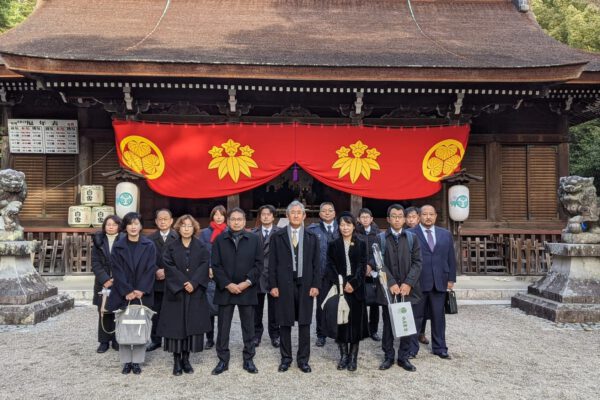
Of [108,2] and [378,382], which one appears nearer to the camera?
[378,382]

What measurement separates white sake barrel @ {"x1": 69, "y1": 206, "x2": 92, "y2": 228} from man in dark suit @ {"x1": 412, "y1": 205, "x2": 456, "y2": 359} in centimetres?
732

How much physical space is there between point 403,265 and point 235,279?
5.55 ft

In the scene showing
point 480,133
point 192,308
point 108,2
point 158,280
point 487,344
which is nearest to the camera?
point 192,308

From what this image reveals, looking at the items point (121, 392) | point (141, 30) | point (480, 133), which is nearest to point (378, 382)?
point (121, 392)

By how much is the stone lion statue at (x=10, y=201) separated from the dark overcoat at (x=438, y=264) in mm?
5626

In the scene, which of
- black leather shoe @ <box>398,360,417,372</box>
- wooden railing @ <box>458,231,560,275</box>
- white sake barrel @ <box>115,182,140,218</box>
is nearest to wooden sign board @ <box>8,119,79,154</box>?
white sake barrel @ <box>115,182,140,218</box>

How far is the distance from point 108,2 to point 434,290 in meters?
11.9

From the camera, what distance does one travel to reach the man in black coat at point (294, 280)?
164 inches

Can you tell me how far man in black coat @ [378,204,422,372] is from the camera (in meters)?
4.25

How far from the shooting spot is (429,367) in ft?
14.0

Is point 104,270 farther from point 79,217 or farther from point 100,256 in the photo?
point 79,217

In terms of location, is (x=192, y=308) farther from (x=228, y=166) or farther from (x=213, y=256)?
(x=228, y=166)

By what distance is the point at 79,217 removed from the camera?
903cm

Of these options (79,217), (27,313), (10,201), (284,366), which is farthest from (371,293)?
(79,217)
